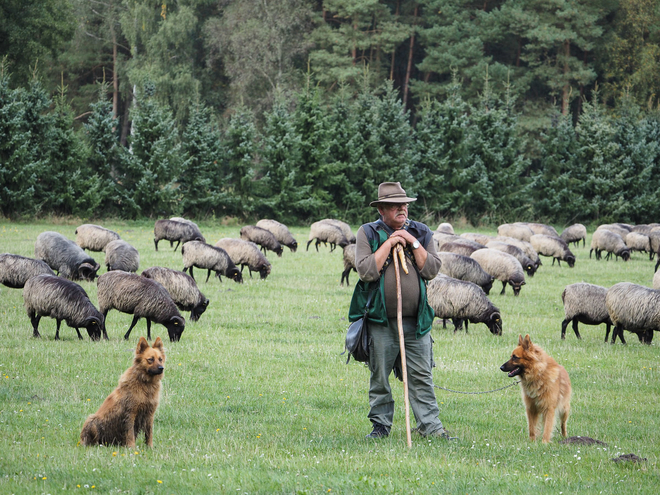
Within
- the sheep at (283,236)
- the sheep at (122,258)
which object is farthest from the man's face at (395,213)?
the sheep at (283,236)

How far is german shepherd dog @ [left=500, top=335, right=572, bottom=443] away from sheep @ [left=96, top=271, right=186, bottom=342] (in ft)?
21.9

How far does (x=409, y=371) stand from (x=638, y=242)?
25.1m

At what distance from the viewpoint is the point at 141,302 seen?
12.4 m

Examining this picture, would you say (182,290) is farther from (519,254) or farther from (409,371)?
(519,254)

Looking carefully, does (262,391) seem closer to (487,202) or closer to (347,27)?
(487,202)

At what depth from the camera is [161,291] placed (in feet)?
41.4

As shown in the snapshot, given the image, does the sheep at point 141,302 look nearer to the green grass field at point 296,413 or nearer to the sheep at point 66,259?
the green grass field at point 296,413

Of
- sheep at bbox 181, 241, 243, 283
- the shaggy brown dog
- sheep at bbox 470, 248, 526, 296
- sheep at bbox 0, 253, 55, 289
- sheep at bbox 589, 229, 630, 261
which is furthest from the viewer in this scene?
sheep at bbox 589, 229, 630, 261

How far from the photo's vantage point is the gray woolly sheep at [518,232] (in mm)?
29906

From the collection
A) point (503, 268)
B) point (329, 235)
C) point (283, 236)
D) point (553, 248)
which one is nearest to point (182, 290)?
point (503, 268)

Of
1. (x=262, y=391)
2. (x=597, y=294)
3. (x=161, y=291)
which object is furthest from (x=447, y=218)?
(x=262, y=391)

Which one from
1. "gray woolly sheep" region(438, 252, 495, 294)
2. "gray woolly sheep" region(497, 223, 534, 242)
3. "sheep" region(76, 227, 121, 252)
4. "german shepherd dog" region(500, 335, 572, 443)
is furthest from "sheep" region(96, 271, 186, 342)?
"gray woolly sheep" region(497, 223, 534, 242)

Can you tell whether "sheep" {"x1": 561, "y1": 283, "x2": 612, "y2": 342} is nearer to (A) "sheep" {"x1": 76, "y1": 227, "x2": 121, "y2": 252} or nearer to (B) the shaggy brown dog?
(B) the shaggy brown dog

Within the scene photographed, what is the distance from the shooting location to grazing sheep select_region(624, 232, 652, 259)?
28984 millimetres
